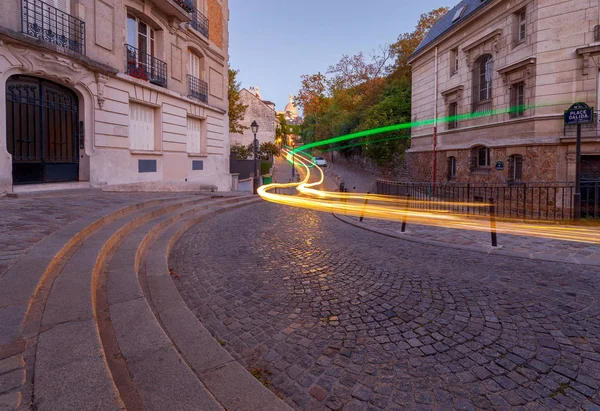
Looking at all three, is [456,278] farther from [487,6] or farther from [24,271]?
[487,6]

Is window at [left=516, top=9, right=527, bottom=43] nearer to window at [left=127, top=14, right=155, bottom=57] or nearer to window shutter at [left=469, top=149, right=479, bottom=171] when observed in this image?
window shutter at [left=469, top=149, right=479, bottom=171]

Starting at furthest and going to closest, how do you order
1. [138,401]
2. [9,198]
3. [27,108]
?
1. [27,108]
2. [9,198]
3. [138,401]

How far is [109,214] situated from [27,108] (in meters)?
5.95

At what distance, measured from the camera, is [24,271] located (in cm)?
351

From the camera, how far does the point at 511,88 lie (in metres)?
15.4

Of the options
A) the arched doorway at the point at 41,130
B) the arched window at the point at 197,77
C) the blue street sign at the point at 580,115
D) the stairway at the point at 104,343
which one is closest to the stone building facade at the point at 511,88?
the blue street sign at the point at 580,115

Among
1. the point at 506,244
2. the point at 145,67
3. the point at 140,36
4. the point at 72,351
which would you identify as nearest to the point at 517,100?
the point at 506,244

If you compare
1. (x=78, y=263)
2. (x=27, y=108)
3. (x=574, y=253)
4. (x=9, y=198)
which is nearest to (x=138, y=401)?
(x=78, y=263)

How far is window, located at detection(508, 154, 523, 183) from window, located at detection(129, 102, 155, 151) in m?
16.0

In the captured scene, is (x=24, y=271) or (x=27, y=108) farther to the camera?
(x=27, y=108)

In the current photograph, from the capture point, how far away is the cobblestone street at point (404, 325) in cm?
256

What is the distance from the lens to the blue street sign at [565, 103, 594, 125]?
10.1 meters

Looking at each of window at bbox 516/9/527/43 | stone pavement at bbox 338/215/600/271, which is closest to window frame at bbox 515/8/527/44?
window at bbox 516/9/527/43

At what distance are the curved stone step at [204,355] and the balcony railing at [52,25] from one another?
9298 millimetres
